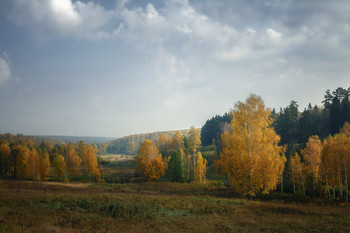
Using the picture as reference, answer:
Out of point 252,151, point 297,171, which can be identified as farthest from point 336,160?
point 252,151

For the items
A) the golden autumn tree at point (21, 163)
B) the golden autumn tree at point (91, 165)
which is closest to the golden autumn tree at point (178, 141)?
the golden autumn tree at point (91, 165)

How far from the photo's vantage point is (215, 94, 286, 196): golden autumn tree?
20375 mm

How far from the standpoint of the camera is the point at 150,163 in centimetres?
5706

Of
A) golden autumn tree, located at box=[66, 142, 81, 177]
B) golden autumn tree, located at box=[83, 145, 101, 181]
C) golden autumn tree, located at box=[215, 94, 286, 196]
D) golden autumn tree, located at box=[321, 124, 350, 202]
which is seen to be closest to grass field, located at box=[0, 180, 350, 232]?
golden autumn tree, located at box=[215, 94, 286, 196]

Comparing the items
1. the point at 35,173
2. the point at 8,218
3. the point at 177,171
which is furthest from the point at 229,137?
the point at 35,173

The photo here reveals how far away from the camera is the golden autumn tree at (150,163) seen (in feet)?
185

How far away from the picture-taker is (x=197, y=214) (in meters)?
15.9

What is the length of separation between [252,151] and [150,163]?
40032mm

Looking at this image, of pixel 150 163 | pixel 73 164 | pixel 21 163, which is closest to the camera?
pixel 150 163

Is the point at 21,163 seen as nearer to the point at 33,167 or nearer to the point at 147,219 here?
the point at 33,167

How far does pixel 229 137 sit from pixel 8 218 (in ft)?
67.1

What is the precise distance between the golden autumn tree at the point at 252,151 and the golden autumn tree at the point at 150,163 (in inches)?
1420

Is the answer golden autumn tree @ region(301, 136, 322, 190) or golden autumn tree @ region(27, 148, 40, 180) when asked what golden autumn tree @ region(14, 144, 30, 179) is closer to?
golden autumn tree @ region(27, 148, 40, 180)

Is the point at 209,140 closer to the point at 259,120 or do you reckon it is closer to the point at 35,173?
the point at 35,173
